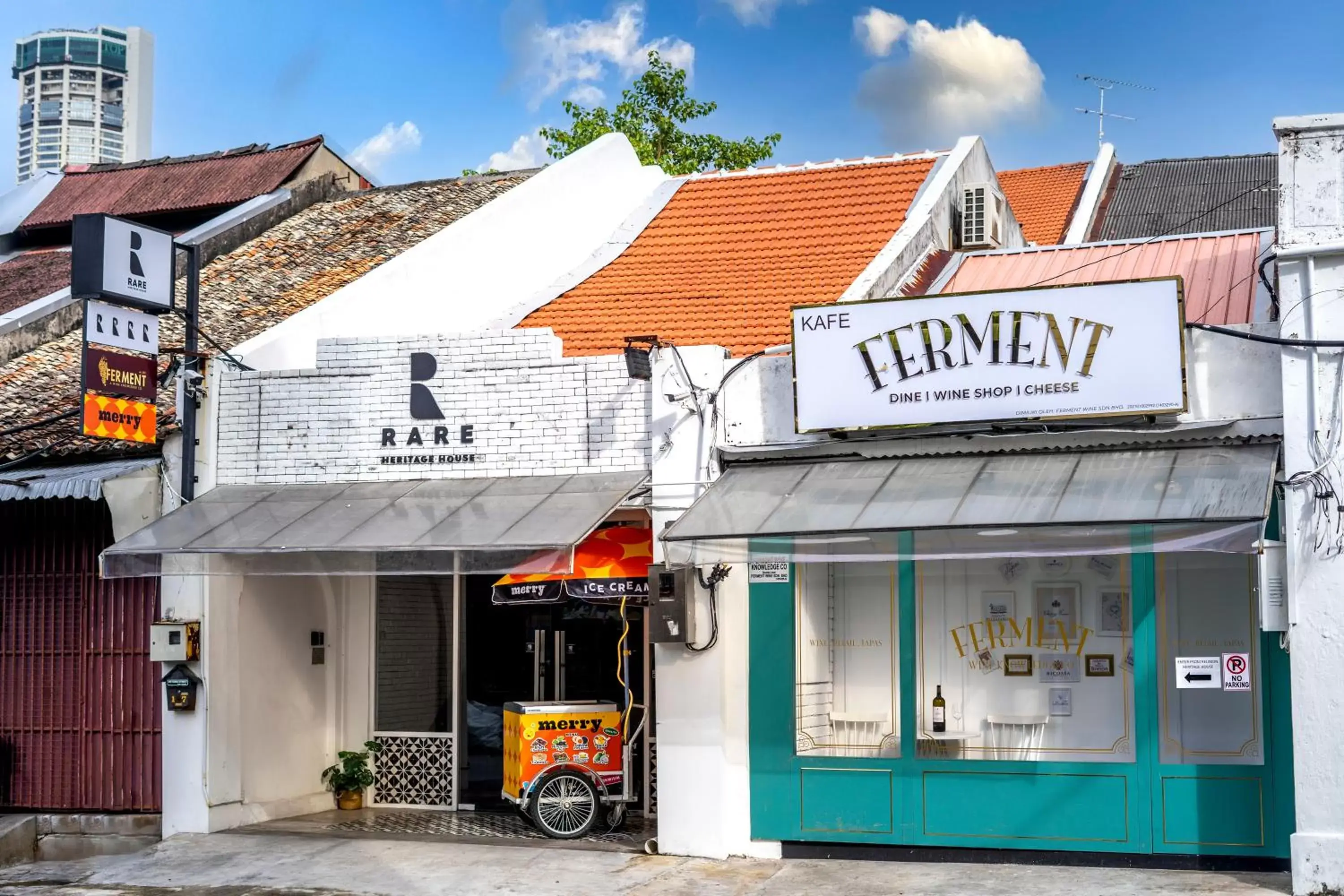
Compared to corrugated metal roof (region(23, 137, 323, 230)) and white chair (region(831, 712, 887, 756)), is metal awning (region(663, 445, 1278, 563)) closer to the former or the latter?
white chair (region(831, 712, 887, 756))

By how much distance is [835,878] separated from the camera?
11039mm

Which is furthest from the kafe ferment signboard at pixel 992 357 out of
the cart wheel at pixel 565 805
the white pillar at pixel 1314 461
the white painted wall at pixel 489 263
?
the white painted wall at pixel 489 263

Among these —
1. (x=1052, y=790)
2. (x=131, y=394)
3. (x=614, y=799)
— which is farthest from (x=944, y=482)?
(x=131, y=394)

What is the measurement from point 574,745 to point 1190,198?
18.9 meters

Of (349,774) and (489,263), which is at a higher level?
(489,263)

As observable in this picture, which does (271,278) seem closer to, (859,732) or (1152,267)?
(859,732)

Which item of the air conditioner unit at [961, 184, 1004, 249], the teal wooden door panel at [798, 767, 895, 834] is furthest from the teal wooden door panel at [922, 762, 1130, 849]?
the air conditioner unit at [961, 184, 1004, 249]

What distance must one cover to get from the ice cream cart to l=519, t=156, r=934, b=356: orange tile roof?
332 centimetres

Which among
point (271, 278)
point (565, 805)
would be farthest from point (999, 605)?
point (271, 278)

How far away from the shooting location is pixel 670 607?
11.7m

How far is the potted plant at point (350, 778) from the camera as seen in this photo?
14734 millimetres

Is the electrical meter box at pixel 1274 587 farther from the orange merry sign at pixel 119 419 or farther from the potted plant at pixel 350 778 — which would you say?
the orange merry sign at pixel 119 419

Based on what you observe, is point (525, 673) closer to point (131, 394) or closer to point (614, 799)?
point (614, 799)

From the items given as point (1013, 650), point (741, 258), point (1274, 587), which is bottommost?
point (1013, 650)
